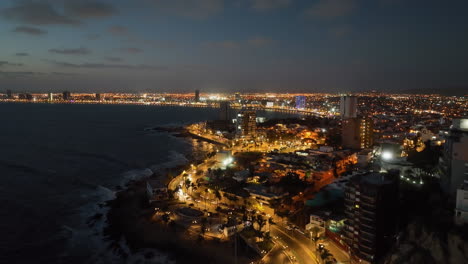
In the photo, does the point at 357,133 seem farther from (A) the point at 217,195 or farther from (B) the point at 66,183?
(B) the point at 66,183

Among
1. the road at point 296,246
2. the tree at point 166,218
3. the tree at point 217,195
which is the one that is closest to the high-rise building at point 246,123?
the tree at point 217,195

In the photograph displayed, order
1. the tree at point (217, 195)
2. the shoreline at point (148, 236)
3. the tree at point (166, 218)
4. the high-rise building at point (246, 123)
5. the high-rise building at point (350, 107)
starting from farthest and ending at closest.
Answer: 1. the high-rise building at point (246, 123)
2. the high-rise building at point (350, 107)
3. the tree at point (217, 195)
4. the tree at point (166, 218)
5. the shoreline at point (148, 236)

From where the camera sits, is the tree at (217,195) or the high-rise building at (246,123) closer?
the tree at (217,195)

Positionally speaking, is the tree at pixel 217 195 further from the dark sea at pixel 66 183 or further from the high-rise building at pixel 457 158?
the high-rise building at pixel 457 158

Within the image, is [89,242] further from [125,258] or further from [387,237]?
[387,237]

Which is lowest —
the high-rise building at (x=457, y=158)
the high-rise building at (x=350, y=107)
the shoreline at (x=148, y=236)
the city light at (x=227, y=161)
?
the shoreline at (x=148, y=236)

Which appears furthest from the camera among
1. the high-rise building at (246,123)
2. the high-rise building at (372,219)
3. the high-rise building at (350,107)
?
the high-rise building at (246,123)
